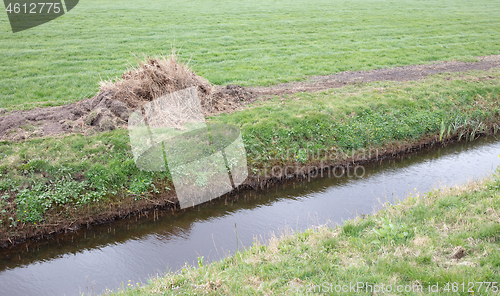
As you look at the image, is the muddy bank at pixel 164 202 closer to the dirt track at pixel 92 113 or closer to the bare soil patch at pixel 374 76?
the dirt track at pixel 92 113

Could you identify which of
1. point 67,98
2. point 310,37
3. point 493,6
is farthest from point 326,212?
point 493,6

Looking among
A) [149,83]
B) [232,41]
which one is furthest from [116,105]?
[232,41]

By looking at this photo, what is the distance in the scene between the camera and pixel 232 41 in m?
21.0

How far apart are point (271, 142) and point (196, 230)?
3.77 m

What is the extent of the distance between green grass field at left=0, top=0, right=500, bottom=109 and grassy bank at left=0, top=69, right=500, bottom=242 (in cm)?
330

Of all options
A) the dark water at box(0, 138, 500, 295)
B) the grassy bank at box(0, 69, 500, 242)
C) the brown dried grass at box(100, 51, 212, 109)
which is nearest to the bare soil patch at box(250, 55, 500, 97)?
the grassy bank at box(0, 69, 500, 242)

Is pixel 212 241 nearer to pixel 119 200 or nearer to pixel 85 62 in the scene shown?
pixel 119 200

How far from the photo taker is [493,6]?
3556 cm

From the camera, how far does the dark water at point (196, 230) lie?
669 cm

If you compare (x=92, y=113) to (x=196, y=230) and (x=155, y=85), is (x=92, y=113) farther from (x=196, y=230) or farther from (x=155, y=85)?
(x=196, y=230)

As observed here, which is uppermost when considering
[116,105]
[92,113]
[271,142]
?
[116,105]

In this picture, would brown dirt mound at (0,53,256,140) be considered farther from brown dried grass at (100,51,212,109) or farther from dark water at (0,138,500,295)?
dark water at (0,138,500,295)

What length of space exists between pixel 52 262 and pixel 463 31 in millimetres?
28584

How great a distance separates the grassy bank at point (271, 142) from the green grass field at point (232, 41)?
10.8 feet
